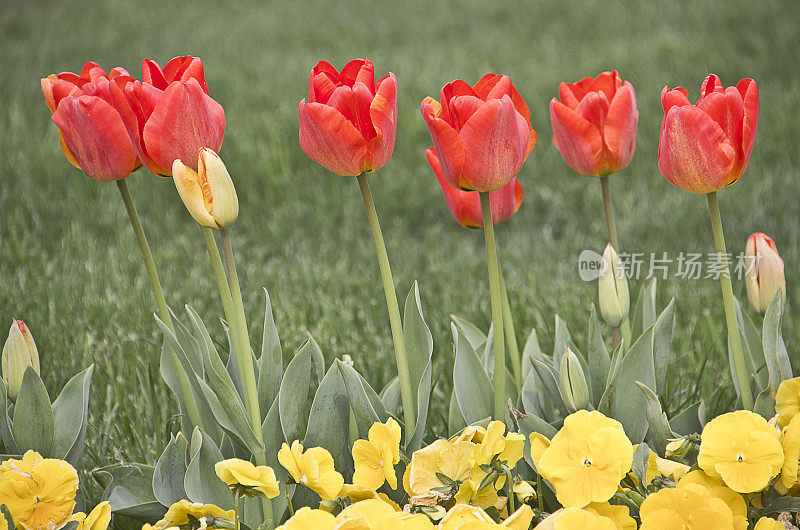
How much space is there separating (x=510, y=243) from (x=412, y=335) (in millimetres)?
1640

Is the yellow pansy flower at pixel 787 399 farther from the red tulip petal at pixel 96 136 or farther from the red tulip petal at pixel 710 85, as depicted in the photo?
the red tulip petal at pixel 96 136

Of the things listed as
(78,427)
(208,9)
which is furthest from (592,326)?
(208,9)

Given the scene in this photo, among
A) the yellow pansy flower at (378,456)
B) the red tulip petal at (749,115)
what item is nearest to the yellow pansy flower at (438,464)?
the yellow pansy flower at (378,456)

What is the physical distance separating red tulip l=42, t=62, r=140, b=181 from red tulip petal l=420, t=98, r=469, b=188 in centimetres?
41

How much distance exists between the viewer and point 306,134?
106cm

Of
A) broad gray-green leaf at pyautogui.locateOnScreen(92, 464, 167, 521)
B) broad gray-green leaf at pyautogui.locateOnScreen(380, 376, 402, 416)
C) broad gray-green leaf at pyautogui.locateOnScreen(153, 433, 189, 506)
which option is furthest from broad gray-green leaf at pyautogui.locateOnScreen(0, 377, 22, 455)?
broad gray-green leaf at pyautogui.locateOnScreen(380, 376, 402, 416)

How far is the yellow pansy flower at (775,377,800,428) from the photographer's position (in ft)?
3.81

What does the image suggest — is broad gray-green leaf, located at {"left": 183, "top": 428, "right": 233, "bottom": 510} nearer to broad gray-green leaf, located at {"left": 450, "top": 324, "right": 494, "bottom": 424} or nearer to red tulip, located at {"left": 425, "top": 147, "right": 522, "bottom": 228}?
broad gray-green leaf, located at {"left": 450, "top": 324, "right": 494, "bottom": 424}

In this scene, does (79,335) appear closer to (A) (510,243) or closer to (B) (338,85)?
(B) (338,85)

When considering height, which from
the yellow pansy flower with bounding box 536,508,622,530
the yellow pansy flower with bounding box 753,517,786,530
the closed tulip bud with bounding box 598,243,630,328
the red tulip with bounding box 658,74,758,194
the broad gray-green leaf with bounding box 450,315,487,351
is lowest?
the yellow pansy flower with bounding box 753,517,786,530

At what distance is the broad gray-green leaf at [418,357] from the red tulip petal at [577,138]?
1.08 feet

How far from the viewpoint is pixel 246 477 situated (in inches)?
39.1

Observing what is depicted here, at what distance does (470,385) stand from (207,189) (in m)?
0.51

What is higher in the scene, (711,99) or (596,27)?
(596,27)
